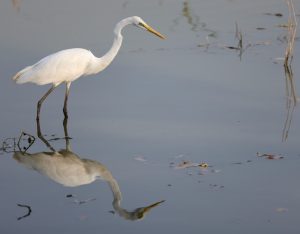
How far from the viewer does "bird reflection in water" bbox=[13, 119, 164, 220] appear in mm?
6266

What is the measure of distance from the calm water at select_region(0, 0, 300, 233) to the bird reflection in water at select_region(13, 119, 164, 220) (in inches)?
0.6

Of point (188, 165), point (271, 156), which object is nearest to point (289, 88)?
point (271, 156)

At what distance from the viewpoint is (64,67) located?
27.6ft

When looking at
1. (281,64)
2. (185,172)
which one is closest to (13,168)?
(185,172)

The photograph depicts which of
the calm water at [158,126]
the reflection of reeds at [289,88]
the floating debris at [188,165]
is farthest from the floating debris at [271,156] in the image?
the floating debris at [188,165]

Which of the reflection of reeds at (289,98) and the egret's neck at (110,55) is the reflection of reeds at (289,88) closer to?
the reflection of reeds at (289,98)

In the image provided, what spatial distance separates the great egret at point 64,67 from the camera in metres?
8.28

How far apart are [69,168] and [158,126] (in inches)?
52.9

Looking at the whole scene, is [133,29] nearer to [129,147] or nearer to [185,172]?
[129,147]

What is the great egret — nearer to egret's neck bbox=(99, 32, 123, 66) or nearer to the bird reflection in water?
egret's neck bbox=(99, 32, 123, 66)

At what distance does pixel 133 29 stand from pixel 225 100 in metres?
3.18

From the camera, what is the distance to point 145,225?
5578 millimetres

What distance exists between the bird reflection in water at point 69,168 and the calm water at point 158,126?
0.05ft

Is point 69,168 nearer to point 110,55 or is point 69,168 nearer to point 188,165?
point 188,165
